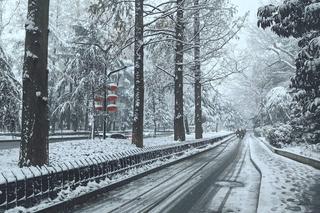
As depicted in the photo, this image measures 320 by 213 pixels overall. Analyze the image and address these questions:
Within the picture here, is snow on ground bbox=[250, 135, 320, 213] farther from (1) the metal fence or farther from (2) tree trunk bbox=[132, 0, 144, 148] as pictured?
(2) tree trunk bbox=[132, 0, 144, 148]

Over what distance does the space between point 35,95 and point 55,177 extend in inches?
97.3

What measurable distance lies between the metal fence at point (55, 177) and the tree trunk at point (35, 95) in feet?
3.52

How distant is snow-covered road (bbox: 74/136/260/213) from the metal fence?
0.79 metres

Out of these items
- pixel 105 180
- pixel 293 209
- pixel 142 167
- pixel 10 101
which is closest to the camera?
pixel 293 209

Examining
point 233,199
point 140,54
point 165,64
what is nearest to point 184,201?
point 233,199

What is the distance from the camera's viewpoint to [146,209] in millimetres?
8211

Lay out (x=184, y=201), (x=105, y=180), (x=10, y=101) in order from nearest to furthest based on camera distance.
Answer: (x=184, y=201) < (x=105, y=180) < (x=10, y=101)

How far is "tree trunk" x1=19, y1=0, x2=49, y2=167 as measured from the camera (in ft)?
33.1

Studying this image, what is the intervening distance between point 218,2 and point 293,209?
1882cm

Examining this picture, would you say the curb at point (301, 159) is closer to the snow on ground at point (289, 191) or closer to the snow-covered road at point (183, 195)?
the snow on ground at point (289, 191)

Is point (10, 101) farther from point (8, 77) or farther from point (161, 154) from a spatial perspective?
point (161, 154)

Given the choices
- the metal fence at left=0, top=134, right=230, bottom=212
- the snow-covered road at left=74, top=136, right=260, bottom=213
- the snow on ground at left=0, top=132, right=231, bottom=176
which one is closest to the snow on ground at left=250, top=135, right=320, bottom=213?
the snow-covered road at left=74, top=136, right=260, bottom=213

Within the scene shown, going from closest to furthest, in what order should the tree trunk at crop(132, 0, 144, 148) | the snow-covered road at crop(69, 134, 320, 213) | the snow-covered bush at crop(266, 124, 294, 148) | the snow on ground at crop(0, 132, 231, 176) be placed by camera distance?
the snow-covered road at crop(69, 134, 320, 213) → the snow on ground at crop(0, 132, 231, 176) → the tree trunk at crop(132, 0, 144, 148) → the snow-covered bush at crop(266, 124, 294, 148)

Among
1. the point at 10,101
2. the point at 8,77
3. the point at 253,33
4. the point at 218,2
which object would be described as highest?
the point at 253,33
